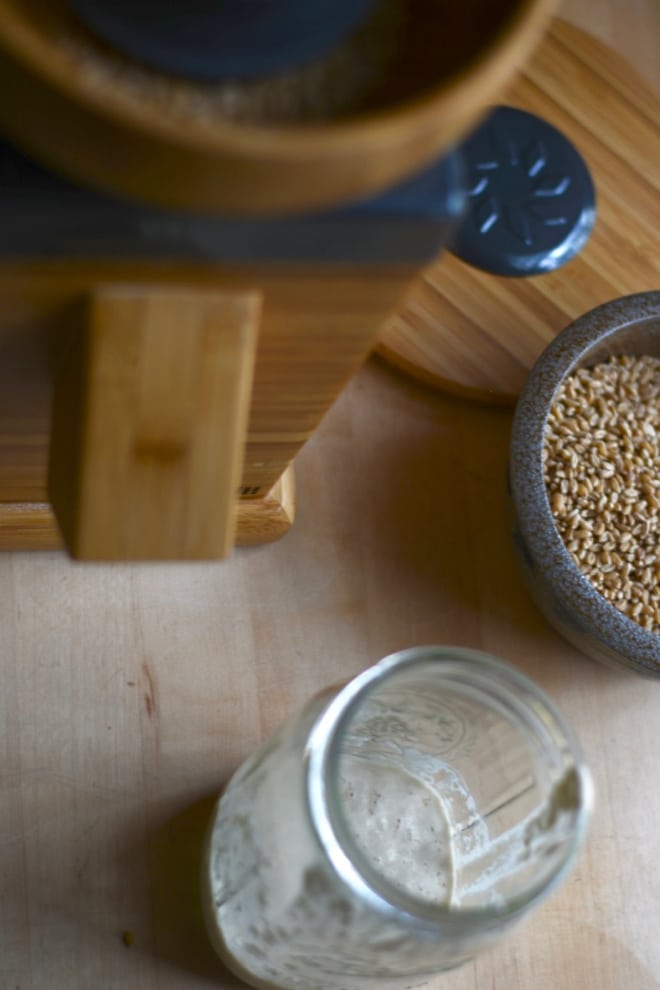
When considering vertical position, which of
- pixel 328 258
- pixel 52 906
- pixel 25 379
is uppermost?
pixel 328 258

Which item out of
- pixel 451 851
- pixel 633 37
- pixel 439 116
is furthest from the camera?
pixel 633 37

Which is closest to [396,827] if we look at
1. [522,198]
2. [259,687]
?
[259,687]

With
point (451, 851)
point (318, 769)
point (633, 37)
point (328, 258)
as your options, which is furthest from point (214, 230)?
point (633, 37)

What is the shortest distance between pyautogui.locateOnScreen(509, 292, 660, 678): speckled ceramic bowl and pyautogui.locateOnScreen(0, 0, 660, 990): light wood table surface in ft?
0.16

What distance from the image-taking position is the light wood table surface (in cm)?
57

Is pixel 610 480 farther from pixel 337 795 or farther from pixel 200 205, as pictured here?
pixel 200 205

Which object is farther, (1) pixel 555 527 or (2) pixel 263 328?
(1) pixel 555 527

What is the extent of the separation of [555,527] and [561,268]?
0.53ft

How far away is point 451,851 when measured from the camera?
55 cm

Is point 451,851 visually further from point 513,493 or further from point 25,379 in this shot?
point 25,379

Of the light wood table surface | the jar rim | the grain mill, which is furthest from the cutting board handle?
the light wood table surface

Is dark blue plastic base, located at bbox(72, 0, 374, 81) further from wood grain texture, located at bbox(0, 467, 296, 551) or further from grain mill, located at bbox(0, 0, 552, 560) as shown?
wood grain texture, located at bbox(0, 467, 296, 551)

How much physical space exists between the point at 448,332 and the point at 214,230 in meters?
0.33

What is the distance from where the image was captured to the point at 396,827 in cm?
55
